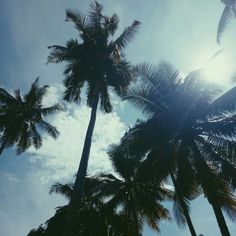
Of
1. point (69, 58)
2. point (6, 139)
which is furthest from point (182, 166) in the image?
point (6, 139)

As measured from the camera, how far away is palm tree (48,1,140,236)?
18234 millimetres

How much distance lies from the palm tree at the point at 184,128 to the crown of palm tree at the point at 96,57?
3804 mm

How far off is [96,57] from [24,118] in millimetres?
11058

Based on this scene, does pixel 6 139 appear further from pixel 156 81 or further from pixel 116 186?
pixel 156 81

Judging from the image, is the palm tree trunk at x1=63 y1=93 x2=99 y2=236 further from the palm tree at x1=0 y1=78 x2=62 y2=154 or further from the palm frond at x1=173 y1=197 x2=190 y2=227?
the palm tree at x1=0 y1=78 x2=62 y2=154

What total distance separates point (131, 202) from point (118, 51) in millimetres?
10702

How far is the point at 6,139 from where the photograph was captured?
24.1 meters

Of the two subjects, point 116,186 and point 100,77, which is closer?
point 100,77

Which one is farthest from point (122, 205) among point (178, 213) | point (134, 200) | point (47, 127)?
point (47, 127)

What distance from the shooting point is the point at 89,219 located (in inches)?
797

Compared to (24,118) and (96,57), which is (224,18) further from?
(24,118)

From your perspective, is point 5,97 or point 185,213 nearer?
point 185,213

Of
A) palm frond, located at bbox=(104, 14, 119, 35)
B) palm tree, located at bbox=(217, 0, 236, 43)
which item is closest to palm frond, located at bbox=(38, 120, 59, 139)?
palm frond, located at bbox=(104, 14, 119, 35)

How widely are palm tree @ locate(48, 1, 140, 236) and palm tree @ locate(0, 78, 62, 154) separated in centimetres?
766
